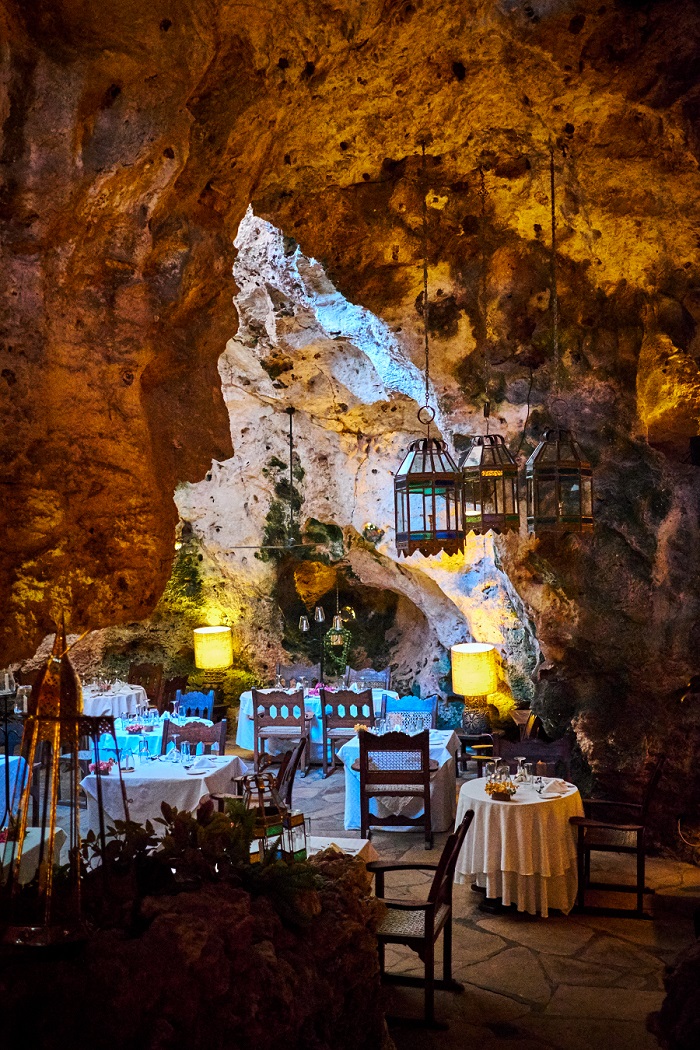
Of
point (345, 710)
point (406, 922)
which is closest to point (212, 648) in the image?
point (345, 710)

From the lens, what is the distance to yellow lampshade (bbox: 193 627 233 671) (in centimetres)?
1390

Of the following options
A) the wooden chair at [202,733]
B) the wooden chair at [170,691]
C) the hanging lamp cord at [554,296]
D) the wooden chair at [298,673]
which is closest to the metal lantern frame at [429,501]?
the hanging lamp cord at [554,296]

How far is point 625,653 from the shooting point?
8.48m

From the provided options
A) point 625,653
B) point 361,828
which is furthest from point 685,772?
point 361,828

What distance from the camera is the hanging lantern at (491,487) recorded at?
6.56m

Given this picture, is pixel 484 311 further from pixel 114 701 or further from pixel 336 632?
pixel 114 701

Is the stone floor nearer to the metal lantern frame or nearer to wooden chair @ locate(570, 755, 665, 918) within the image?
wooden chair @ locate(570, 755, 665, 918)

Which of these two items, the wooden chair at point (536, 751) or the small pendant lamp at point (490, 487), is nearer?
the small pendant lamp at point (490, 487)

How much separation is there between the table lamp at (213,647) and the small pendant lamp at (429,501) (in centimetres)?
835

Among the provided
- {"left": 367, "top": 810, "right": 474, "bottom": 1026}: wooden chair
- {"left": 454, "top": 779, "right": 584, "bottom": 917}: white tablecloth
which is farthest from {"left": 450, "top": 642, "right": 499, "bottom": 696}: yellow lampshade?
{"left": 367, "top": 810, "right": 474, "bottom": 1026}: wooden chair

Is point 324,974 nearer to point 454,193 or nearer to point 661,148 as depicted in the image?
point 661,148

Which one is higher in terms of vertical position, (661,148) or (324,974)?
(661,148)

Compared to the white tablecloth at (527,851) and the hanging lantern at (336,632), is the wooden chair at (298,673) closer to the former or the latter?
the hanging lantern at (336,632)

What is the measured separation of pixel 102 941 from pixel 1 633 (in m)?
1.52
